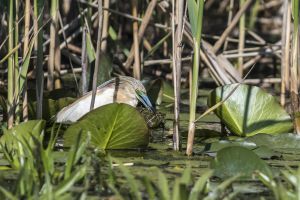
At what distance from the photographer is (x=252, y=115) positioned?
14.1 feet

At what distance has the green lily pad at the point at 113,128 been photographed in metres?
3.70

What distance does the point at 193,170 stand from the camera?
11.4 ft

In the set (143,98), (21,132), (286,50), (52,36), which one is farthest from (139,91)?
(21,132)

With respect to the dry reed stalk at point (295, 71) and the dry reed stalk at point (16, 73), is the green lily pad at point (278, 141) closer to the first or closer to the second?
the dry reed stalk at point (295, 71)

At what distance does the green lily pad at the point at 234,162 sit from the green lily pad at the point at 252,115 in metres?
0.94

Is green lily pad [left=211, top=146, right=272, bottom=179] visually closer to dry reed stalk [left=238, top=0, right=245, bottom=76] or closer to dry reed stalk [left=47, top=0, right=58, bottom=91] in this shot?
dry reed stalk [left=47, top=0, right=58, bottom=91]

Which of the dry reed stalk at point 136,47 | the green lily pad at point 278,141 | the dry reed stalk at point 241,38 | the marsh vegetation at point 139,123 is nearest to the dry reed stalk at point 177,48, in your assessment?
the marsh vegetation at point 139,123

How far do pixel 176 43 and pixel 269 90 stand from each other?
278cm

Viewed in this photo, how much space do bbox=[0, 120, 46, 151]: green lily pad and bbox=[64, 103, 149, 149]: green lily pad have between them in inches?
10.4

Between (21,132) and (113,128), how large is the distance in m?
0.51

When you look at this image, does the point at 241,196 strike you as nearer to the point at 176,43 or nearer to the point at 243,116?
the point at 176,43

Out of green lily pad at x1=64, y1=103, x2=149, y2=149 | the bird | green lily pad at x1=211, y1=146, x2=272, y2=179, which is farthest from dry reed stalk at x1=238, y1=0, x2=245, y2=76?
green lily pad at x1=211, y1=146, x2=272, y2=179

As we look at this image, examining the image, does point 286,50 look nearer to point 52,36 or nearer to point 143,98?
point 143,98

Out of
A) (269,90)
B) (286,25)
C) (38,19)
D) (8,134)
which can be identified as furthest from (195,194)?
(269,90)
